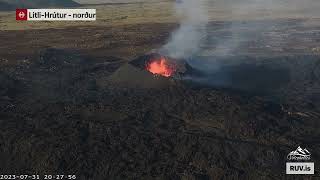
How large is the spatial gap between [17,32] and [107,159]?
61.5 meters

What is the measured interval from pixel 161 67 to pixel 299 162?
19.4 meters

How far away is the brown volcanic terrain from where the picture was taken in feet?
73.4

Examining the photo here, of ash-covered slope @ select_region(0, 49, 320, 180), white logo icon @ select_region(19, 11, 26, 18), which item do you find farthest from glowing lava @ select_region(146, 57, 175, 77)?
white logo icon @ select_region(19, 11, 26, 18)

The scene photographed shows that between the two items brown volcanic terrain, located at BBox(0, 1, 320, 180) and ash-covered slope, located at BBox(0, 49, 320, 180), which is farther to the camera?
brown volcanic terrain, located at BBox(0, 1, 320, 180)

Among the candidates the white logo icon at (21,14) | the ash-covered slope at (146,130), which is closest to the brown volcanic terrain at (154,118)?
the ash-covered slope at (146,130)

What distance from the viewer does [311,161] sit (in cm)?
2280

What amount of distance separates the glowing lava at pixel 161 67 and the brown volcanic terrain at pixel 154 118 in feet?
7.65

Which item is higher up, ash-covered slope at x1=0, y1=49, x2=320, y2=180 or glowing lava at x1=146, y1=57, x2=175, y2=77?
glowing lava at x1=146, y1=57, x2=175, y2=77

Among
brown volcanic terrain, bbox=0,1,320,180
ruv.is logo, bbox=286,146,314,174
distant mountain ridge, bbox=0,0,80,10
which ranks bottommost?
ruv.is logo, bbox=286,146,314,174

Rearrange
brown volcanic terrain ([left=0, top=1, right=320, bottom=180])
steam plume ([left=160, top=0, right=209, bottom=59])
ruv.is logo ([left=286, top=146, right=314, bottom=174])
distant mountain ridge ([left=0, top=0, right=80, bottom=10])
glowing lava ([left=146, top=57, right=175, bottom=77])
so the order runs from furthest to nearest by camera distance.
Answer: distant mountain ridge ([left=0, top=0, right=80, bottom=10])
steam plume ([left=160, top=0, right=209, bottom=59])
glowing lava ([left=146, top=57, right=175, bottom=77])
brown volcanic terrain ([left=0, top=1, right=320, bottom=180])
ruv.is logo ([left=286, top=146, right=314, bottom=174])

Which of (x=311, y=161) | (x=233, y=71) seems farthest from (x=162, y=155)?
(x=233, y=71)

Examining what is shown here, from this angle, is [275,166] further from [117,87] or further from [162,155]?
[117,87]

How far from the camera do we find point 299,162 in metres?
22.4

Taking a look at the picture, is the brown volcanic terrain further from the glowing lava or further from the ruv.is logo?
the glowing lava
